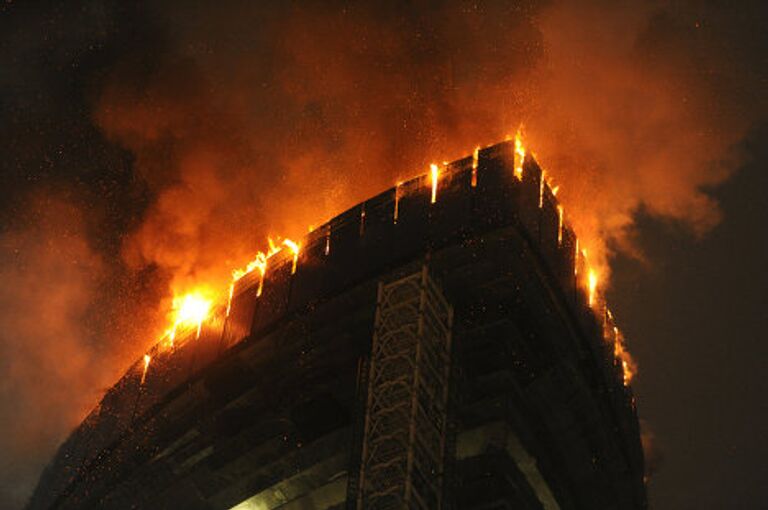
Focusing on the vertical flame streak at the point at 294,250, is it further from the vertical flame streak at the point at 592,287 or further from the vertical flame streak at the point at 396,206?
the vertical flame streak at the point at 592,287

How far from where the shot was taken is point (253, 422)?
83.7ft

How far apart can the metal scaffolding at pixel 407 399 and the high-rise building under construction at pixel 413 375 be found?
1.7 inches

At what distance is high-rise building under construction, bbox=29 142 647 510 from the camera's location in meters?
20.3

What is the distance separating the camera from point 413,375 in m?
19.6

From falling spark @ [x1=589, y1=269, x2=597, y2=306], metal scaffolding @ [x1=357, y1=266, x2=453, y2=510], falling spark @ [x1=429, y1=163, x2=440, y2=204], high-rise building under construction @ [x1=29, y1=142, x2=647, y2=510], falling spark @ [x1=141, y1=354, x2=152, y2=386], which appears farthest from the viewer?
falling spark @ [x1=141, y1=354, x2=152, y2=386]

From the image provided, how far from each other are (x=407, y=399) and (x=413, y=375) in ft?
1.62

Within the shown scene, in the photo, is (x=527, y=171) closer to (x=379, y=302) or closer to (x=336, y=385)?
(x=379, y=302)

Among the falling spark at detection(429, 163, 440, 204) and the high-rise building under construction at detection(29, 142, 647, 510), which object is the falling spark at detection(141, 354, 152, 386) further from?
the falling spark at detection(429, 163, 440, 204)

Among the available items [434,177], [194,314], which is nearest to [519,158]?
[434,177]

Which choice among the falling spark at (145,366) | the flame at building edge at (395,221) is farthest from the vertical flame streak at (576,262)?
the falling spark at (145,366)

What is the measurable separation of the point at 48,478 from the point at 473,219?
72.1 feet

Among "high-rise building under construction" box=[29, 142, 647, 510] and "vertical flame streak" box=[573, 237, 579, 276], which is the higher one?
"vertical flame streak" box=[573, 237, 579, 276]

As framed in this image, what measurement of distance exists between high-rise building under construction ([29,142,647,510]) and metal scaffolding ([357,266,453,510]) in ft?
0.14

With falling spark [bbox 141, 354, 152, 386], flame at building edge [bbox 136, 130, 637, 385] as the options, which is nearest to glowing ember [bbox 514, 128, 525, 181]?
flame at building edge [bbox 136, 130, 637, 385]
